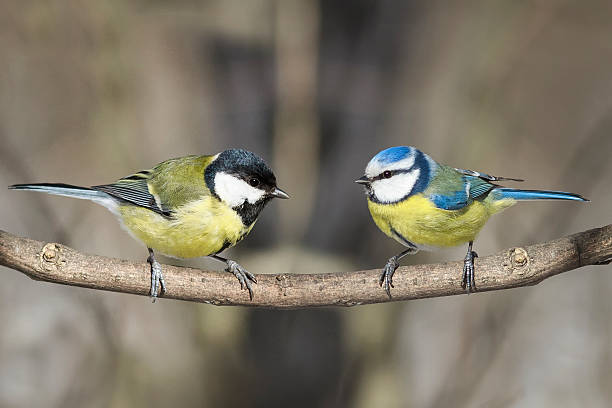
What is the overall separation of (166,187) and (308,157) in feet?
2.03

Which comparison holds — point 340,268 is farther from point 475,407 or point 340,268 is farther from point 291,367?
point 475,407

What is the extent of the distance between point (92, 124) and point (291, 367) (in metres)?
0.91

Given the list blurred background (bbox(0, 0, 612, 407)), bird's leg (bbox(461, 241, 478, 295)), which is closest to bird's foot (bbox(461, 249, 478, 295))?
bird's leg (bbox(461, 241, 478, 295))

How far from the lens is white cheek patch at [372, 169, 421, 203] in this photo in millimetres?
1173

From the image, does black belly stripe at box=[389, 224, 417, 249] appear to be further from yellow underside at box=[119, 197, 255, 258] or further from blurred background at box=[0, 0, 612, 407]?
blurred background at box=[0, 0, 612, 407]

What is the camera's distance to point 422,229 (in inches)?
45.7

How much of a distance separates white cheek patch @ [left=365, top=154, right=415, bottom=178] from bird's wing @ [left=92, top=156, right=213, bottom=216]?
307 millimetres

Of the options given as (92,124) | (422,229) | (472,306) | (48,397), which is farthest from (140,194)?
(472,306)

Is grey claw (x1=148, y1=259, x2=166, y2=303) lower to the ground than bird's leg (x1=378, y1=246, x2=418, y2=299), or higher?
lower

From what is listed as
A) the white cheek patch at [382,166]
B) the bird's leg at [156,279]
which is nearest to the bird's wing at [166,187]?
the bird's leg at [156,279]

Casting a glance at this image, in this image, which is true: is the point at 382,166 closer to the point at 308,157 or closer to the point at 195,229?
the point at 195,229

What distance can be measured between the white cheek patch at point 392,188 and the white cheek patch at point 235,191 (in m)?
0.22

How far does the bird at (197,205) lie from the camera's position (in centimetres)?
111

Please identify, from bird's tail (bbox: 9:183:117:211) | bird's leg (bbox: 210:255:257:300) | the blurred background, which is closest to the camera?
bird's tail (bbox: 9:183:117:211)
